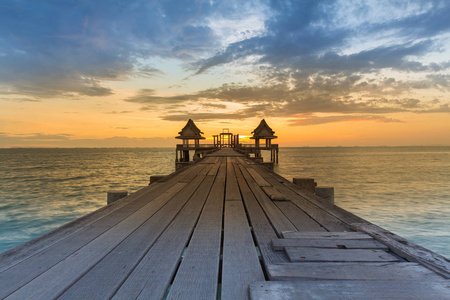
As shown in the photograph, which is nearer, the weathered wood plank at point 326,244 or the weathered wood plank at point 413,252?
the weathered wood plank at point 413,252

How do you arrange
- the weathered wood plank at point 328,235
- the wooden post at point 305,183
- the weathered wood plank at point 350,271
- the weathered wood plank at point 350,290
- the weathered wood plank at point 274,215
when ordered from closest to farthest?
the weathered wood plank at point 350,290
the weathered wood plank at point 350,271
the weathered wood plank at point 328,235
the weathered wood plank at point 274,215
the wooden post at point 305,183

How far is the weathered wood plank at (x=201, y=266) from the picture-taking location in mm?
1590

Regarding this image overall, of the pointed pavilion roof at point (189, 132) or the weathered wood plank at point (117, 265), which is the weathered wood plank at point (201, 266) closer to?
the weathered wood plank at point (117, 265)

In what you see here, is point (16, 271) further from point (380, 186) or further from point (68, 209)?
point (380, 186)

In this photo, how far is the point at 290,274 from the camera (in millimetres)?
1754

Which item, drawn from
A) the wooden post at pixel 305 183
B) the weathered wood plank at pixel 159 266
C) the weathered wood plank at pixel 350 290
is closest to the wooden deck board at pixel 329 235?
the weathered wood plank at pixel 350 290

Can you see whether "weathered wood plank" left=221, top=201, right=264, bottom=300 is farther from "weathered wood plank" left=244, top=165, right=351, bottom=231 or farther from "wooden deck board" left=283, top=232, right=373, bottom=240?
"weathered wood plank" left=244, top=165, right=351, bottom=231

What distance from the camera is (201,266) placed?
6.36 feet

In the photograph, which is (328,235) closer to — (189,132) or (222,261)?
(222,261)

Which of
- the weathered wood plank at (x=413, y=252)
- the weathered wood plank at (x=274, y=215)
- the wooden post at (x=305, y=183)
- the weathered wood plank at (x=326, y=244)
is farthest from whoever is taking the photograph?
the wooden post at (x=305, y=183)

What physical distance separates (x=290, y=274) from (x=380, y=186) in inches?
883

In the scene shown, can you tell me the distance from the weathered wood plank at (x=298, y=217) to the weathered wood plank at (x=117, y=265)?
58.4 inches

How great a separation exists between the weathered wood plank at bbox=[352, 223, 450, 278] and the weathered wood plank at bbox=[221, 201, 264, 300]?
3.81ft

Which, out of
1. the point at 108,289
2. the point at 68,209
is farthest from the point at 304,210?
the point at 68,209
